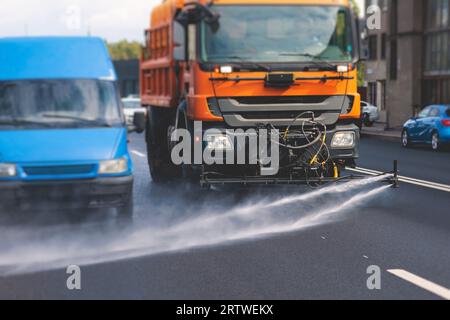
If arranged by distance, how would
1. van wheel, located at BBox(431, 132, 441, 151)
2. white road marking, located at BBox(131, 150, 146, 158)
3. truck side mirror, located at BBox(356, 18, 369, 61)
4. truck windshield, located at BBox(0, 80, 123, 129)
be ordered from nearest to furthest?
truck windshield, located at BBox(0, 80, 123, 129), truck side mirror, located at BBox(356, 18, 369, 61), white road marking, located at BBox(131, 150, 146, 158), van wheel, located at BBox(431, 132, 441, 151)

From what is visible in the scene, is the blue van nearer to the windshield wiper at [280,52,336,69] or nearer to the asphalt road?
the asphalt road

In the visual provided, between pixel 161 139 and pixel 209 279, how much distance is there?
912 centimetres

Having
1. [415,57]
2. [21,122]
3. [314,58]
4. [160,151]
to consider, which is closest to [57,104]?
[21,122]

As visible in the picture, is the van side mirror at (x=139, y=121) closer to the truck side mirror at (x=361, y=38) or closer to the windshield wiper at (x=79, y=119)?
the windshield wiper at (x=79, y=119)

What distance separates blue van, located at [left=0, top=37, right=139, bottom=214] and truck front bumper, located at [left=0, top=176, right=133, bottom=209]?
0.01 m

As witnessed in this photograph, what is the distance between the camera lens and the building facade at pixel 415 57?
143ft

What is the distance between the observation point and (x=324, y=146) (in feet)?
42.6

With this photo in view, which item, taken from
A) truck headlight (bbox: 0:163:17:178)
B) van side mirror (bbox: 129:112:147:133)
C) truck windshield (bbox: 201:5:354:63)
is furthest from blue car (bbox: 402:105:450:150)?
truck headlight (bbox: 0:163:17:178)

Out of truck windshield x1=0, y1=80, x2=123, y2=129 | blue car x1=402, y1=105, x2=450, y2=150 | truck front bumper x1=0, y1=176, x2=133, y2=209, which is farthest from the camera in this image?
blue car x1=402, y1=105, x2=450, y2=150

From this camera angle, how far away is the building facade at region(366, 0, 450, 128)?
43719 mm

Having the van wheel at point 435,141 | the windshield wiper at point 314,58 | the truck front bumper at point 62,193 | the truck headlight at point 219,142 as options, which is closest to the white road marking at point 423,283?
the truck front bumper at point 62,193

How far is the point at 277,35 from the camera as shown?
1302cm

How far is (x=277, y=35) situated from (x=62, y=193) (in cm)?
418
